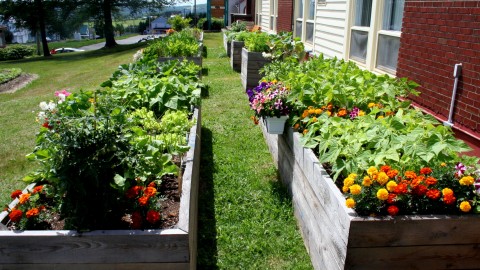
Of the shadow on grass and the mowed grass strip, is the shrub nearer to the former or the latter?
the mowed grass strip

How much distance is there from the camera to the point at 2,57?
33.8 m

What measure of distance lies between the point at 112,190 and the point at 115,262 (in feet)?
1.36

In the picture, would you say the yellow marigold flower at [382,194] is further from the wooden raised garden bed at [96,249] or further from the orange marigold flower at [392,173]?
the wooden raised garden bed at [96,249]

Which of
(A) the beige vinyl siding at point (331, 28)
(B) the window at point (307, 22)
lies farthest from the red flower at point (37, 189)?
(B) the window at point (307, 22)

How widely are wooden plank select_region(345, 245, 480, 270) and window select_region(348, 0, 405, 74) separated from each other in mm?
3000

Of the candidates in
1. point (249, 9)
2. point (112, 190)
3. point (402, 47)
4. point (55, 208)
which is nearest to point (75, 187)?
point (112, 190)

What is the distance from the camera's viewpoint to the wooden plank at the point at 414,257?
7.67ft

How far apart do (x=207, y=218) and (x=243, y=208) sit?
0.36m

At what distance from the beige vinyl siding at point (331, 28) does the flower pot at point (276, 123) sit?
9.58 ft

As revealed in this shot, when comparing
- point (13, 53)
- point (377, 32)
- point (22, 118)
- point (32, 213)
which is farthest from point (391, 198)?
point (13, 53)

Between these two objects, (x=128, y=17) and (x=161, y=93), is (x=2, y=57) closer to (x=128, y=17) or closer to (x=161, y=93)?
(x=128, y=17)

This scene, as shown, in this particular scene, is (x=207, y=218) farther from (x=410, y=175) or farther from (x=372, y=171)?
(x=410, y=175)

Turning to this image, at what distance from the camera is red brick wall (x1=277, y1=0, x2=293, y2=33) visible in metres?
11.0

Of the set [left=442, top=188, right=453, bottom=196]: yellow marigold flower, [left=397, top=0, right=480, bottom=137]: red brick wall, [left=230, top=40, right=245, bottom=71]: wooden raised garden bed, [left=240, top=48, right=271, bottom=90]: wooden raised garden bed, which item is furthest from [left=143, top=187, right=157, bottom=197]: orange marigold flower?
[left=230, top=40, right=245, bottom=71]: wooden raised garden bed
